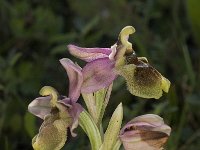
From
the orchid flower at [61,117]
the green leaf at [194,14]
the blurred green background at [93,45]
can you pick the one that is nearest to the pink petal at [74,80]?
the orchid flower at [61,117]

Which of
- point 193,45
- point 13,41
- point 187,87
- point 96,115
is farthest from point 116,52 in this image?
point 193,45

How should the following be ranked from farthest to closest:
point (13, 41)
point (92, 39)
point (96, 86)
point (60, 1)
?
point (60, 1) → point (13, 41) → point (92, 39) → point (96, 86)

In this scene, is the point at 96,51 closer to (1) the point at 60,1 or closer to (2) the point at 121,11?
(2) the point at 121,11

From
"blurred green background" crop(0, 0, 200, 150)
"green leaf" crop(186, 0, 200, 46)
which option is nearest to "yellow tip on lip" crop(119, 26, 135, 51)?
"blurred green background" crop(0, 0, 200, 150)

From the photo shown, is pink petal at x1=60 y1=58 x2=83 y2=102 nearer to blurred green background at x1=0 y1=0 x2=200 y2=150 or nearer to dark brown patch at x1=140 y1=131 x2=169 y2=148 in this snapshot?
dark brown patch at x1=140 y1=131 x2=169 y2=148

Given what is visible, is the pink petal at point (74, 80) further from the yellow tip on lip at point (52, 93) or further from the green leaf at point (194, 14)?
the green leaf at point (194, 14)

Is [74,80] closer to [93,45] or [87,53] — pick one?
[87,53]
